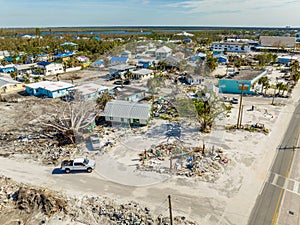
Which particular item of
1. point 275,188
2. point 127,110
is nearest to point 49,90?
point 127,110

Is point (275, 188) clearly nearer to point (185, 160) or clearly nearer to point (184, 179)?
point (184, 179)

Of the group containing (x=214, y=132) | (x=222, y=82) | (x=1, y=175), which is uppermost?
(x=222, y=82)

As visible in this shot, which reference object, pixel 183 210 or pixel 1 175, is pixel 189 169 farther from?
pixel 1 175

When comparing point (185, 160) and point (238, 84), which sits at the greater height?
point (238, 84)

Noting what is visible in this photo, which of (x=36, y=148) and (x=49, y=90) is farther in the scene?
(x=49, y=90)

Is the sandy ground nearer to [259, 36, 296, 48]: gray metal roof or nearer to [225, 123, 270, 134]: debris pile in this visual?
[225, 123, 270, 134]: debris pile

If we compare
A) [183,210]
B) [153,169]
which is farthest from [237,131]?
[183,210]

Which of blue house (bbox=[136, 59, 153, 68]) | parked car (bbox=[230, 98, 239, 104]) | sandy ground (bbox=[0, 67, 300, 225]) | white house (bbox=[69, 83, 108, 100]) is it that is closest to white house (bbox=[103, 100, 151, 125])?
sandy ground (bbox=[0, 67, 300, 225])

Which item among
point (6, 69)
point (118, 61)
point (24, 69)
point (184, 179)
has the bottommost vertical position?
point (184, 179)
